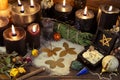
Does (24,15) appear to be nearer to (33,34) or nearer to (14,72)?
(33,34)

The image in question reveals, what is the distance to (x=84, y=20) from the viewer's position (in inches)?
38.8

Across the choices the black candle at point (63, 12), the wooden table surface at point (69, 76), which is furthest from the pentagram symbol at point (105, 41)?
the black candle at point (63, 12)

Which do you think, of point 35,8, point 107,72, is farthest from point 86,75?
point 35,8

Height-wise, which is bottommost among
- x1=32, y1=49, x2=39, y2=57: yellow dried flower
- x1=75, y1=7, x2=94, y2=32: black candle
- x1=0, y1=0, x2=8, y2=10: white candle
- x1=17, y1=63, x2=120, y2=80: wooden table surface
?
x1=17, y1=63, x2=120, y2=80: wooden table surface

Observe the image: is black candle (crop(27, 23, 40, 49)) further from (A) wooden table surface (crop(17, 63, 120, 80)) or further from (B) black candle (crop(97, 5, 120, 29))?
(B) black candle (crop(97, 5, 120, 29))

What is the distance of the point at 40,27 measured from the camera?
1014 mm

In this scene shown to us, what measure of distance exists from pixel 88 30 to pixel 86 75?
0.24 metres

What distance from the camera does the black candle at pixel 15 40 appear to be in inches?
Answer: 34.3

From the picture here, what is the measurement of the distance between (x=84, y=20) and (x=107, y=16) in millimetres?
98

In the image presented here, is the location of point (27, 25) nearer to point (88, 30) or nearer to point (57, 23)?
point (57, 23)

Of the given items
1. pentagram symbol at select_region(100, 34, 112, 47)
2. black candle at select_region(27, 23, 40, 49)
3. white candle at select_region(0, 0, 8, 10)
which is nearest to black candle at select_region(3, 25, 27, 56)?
black candle at select_region(27, 23, 40, 49)

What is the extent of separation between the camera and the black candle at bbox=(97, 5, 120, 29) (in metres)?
0.98

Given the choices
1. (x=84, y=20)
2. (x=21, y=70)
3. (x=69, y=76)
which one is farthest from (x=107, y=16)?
(x=21, y=70)

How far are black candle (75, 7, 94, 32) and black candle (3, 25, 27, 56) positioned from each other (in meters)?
0.25
